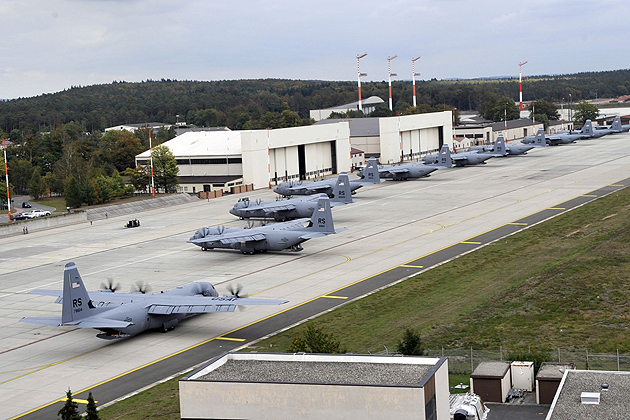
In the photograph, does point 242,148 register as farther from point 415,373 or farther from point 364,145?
point 415,373

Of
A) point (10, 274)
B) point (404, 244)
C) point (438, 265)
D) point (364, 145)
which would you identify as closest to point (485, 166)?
point (364, 145)

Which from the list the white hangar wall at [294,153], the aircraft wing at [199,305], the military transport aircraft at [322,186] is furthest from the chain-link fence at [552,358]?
the white hangar wall at [294,153]

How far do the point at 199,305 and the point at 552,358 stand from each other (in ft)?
67.2

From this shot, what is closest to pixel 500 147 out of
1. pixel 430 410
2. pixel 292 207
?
pixel 292 207

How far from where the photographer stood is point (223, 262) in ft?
225

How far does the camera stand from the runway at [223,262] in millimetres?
41844

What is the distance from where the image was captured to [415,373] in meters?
25.8

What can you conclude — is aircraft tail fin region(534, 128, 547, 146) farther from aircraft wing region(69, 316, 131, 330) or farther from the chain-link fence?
aircraft wing region(69, 316, 131, 330)

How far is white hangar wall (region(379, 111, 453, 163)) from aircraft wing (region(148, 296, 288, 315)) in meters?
121

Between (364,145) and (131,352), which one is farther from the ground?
(364,145)

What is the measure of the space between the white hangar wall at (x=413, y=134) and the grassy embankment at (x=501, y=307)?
97640 mm

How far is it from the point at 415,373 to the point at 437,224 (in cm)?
5795

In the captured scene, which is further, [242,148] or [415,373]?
[242,148]

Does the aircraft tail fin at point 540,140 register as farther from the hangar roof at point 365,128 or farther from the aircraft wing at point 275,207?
the aircraft wing at point 275,207
